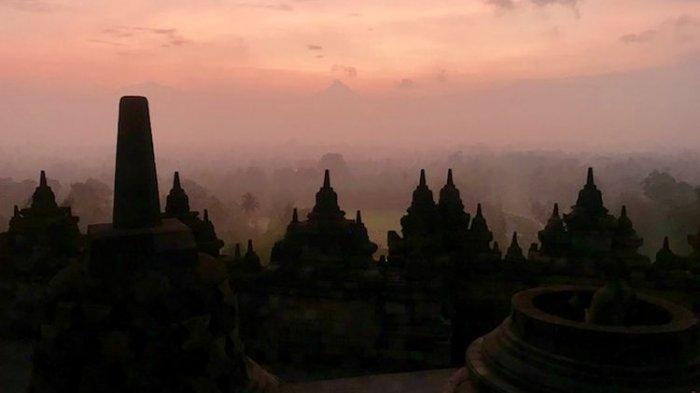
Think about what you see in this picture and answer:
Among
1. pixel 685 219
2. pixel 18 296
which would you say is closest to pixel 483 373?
pixel 18 296

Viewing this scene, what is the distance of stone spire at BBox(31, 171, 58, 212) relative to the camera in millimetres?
14500

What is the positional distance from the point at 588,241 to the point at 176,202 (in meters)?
10.4

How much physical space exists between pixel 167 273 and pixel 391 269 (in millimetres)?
6454

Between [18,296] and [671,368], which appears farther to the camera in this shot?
[18,296]

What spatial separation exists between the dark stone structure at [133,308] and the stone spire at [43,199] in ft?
25.4

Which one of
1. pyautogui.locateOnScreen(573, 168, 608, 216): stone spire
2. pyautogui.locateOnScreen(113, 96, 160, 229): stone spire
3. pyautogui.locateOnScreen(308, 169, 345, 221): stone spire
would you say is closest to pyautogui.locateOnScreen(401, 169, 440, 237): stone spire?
pyautogui.locateOnScreen(308, 169, 345, 221): stone spire

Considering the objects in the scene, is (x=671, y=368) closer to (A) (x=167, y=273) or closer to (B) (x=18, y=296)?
(A) (x=167, y=273)

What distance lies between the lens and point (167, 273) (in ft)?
25.1

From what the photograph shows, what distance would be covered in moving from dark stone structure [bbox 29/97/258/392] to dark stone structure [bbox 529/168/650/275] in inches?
328

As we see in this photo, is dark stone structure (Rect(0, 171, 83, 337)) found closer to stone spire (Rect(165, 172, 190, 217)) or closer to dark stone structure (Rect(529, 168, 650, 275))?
stone spire (Rect(165, 172, 190, 217))

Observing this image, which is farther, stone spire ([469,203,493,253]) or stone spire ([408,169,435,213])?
stone spire ([408,169,435,213])

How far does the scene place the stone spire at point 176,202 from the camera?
46.5 ft

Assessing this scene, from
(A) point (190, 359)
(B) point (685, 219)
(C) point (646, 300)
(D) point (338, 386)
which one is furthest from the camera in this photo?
(B) point (685, 219)

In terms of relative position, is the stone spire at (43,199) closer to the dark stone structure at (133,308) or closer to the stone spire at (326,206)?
the stone spire at (326,206)
